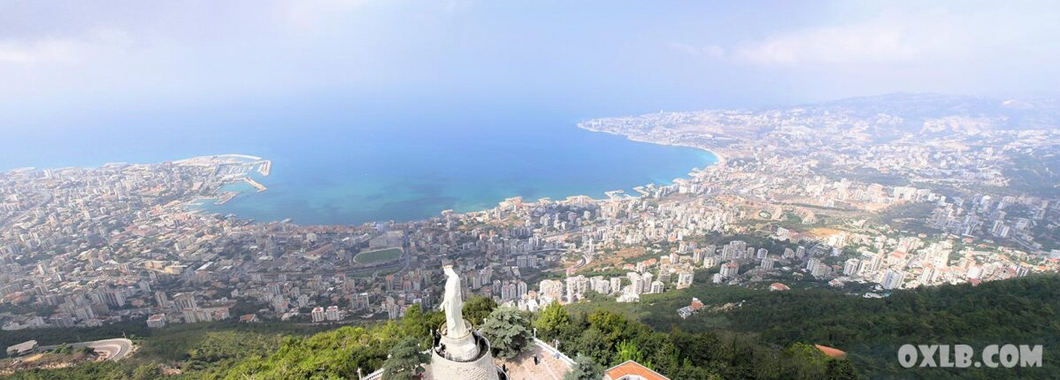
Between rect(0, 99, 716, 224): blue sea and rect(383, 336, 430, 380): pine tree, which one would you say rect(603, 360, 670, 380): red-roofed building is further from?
rect(0, 99, 716, 224): blue sea

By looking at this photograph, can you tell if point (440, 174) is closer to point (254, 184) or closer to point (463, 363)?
point (254, 184)

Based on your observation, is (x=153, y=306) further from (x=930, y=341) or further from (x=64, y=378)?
(x=930, y=341)

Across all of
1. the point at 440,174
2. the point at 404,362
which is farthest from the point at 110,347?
the point at 440,174

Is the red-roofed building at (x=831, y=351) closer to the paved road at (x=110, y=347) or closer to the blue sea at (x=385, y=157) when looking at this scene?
the paved road at (x=110, y=347)

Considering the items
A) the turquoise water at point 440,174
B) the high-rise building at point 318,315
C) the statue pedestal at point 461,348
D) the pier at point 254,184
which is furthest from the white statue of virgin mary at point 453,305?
the pier at point 254,184

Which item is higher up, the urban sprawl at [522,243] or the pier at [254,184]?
the pier at [254,184]

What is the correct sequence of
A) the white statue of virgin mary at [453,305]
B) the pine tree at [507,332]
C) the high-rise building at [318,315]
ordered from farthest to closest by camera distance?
the high-rise building at [318,315] → the pine tree at [507,332] → the white statue of virgin mary at [453,305]

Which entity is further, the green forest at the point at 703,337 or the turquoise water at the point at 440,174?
the turquoise water at the point at 440,174
